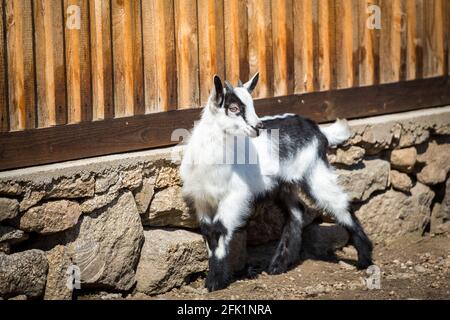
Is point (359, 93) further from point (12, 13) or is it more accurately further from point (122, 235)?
point (12, 13)

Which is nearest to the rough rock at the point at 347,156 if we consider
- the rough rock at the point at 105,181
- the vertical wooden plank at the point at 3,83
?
the rough rock at the point at 105,181

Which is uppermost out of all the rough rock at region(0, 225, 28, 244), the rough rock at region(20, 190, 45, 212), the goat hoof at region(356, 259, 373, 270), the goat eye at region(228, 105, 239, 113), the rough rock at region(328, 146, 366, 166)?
the goat eye at region(228, 105, 239, 113)

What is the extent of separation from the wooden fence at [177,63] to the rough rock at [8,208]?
286 millimetres

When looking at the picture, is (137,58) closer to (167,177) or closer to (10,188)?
(167,177)

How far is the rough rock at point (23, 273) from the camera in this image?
18.5ft

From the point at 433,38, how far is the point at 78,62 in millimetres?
4188

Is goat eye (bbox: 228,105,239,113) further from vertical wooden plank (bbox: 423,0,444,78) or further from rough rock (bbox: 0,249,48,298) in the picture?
vertical wooden plank (bbox: 423,0,444,78)

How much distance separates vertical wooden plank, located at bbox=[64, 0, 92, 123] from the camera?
19.6ft

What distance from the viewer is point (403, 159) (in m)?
8.26

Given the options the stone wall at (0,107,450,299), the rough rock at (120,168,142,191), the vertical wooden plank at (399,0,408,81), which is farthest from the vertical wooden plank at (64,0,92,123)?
the vertical wooden plank at (399,0,408,81)

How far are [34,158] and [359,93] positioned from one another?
338cm

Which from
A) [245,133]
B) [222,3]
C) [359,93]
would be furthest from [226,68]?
[359,93]

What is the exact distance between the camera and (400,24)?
8.35 metres

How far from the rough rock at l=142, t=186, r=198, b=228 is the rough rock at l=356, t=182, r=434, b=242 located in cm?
195
